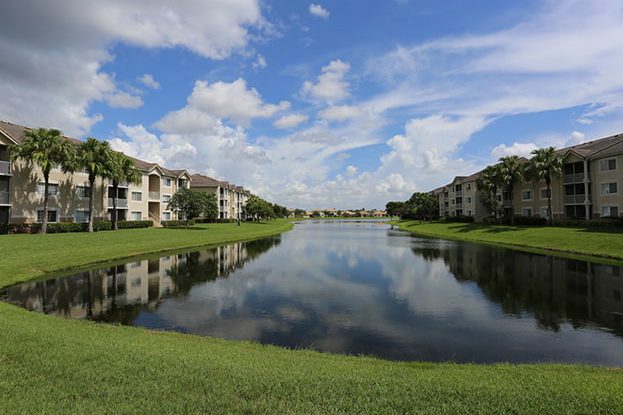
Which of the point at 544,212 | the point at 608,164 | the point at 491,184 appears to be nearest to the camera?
the point at 608,164

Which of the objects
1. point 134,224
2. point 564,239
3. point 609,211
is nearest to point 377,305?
point 564,239

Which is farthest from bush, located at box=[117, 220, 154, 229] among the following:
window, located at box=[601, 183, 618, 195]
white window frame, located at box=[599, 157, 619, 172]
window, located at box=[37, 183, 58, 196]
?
white window frame, located at box=[599, 157, 619, 172]

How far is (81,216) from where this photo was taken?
2007 inches

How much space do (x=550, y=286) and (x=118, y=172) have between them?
52499mm

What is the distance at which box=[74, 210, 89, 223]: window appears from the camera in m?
50.2

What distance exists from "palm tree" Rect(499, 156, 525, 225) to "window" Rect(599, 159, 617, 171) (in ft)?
41.3

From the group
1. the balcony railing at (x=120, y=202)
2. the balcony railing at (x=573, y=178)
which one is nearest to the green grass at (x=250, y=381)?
the balcony railing at (x=120, y=202)

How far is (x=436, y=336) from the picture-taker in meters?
12.0

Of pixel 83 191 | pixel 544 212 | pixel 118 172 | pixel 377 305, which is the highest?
pixel 118 172

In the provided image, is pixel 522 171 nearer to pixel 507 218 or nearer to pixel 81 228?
pixel 507 218

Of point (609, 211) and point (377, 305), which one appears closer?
point (377, 305)

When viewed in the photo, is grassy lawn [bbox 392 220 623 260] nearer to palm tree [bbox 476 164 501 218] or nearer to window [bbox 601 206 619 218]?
window [bbox 601 206 619 218]

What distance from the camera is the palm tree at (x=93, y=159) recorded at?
46969 millimetres

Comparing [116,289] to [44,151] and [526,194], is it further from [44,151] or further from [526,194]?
[526,194]
